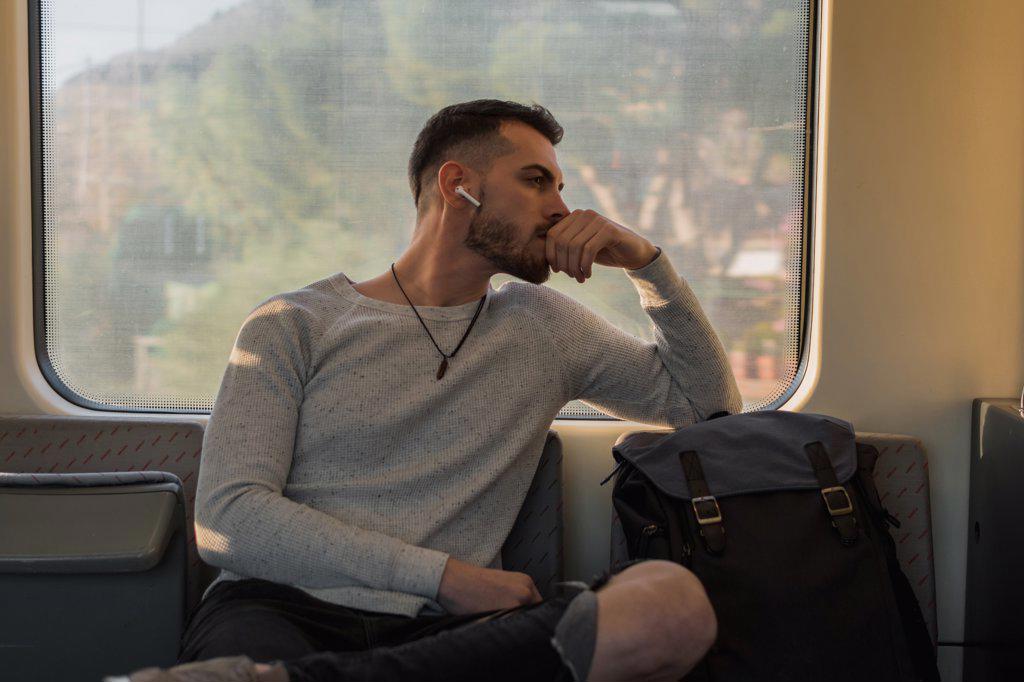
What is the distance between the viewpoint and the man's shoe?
4.61ft

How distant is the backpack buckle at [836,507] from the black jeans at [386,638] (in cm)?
57

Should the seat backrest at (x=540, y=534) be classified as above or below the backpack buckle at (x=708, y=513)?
below

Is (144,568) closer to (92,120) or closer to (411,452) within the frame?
(411,452)

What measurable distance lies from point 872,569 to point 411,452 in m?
1.04

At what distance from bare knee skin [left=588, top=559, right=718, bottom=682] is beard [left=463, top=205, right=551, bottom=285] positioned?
88cm

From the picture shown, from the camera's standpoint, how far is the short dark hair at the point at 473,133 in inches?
92.7

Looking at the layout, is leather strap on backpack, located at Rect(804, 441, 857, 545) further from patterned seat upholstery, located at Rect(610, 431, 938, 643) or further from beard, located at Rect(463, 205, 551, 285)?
beard, located at Rect(463, 205, 551, 285)

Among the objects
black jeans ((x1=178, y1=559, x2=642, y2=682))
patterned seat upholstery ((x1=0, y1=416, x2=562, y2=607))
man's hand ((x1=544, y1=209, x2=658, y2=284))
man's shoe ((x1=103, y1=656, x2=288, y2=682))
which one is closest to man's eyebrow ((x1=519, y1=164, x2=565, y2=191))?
man's hand ((x1=544, y1=209, x2=658, y2=284))

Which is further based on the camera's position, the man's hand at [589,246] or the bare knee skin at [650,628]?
the man's hand at [589,246]

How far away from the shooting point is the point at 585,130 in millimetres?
2713

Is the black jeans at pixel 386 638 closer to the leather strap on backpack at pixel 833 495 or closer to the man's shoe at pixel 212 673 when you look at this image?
the man's shoe at pixel 212 673

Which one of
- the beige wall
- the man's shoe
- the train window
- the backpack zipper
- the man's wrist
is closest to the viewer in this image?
the man's shoe

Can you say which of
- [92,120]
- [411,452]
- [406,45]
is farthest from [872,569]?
[92,120]

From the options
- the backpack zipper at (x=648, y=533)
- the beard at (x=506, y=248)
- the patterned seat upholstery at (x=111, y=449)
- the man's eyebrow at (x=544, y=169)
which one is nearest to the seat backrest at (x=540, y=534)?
the backpack zipper at (x=648, y=533)
